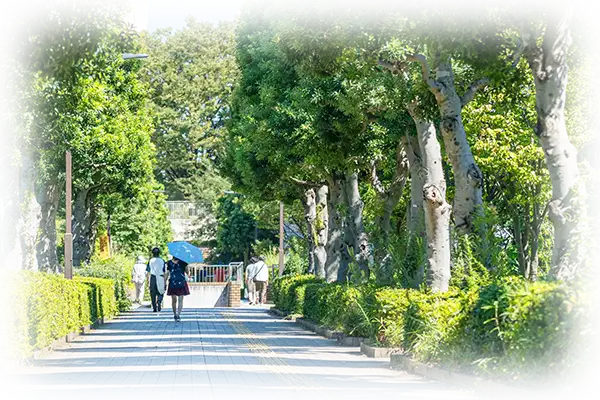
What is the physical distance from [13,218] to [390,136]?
36.5ft

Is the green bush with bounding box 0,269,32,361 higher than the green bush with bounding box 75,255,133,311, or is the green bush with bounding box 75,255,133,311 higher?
the green bush with bounding box 75,255,133,311

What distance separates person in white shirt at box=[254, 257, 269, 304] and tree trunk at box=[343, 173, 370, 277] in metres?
22.0

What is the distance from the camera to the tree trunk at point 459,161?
18.1m

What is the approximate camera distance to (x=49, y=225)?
140 feet

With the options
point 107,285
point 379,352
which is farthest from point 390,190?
point 107,285

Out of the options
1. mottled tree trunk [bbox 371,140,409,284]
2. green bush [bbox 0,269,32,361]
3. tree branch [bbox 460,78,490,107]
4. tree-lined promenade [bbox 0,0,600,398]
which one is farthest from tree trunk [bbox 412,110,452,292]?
mottled tree trunk [bbox 371,140,409,284]

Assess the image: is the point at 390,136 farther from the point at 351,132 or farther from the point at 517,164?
the point at 517,164

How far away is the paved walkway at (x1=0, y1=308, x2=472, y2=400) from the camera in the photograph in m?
13.7

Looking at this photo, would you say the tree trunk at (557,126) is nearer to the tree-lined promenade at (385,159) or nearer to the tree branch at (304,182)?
the tree-lined promenade at (385,159)

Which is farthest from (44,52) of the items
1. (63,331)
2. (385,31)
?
(63,331)

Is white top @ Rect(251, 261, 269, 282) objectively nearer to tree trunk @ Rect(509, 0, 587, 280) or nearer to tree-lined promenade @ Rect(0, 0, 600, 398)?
tree-lined promenade @ Rect(0, 0, 600, 398)

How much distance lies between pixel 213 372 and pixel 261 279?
4006 centimetres

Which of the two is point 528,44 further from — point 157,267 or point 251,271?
point 251,271

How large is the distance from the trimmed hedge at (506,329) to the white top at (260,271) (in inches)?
1288
